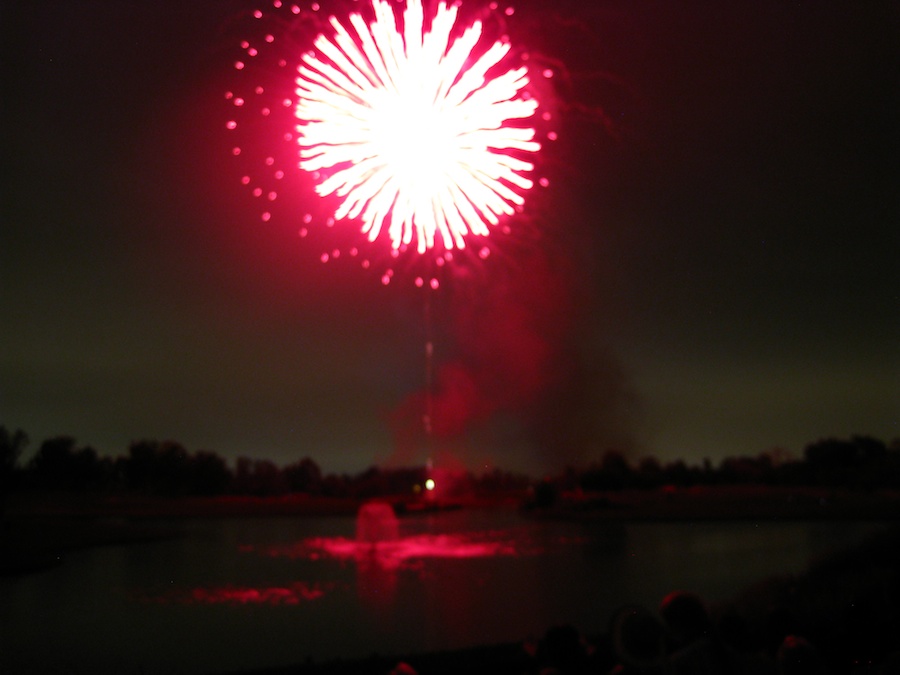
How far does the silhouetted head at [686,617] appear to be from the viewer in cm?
311

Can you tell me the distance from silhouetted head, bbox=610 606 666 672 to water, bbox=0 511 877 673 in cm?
470

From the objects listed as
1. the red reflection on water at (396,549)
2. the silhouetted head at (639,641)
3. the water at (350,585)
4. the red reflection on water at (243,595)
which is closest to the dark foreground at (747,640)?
the silhouetted head at (639,641)

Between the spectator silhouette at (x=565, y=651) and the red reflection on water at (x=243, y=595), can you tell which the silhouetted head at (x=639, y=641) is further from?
the red reflection on water at (x=243, y=595)

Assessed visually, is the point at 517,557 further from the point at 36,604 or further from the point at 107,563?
the point at 36,604

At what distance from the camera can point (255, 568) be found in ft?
45.8

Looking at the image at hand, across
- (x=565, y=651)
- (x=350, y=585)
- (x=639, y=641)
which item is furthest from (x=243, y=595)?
(x=639, y=641)

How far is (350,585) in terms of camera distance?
44.9 ft

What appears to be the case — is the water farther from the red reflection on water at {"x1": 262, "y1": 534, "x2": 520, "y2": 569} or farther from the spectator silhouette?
the spectator silhouette

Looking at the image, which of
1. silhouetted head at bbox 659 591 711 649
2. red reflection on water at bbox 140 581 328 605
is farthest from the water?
silhouetted head at bbox 659 591 711 649

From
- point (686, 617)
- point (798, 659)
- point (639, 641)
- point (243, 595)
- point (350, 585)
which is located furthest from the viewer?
point (350, 585)

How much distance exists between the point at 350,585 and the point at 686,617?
11.6m

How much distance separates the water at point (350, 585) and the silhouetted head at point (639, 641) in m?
4.70

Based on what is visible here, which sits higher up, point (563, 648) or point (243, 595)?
point (563, 648)

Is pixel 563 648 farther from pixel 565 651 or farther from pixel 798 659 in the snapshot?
pixel 798 659
